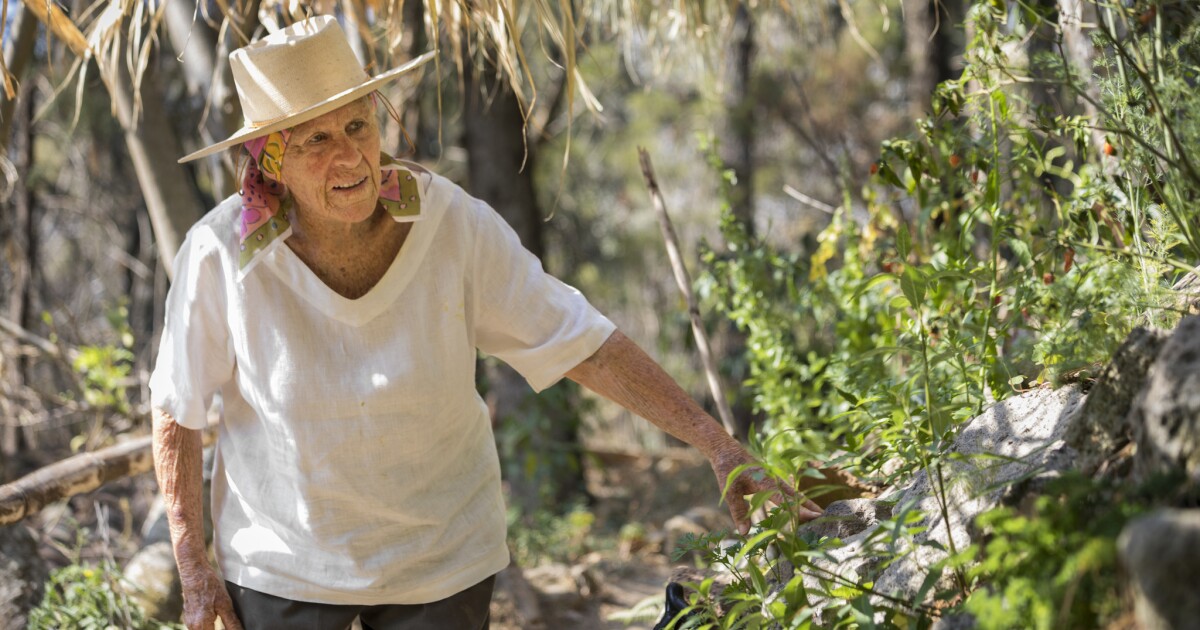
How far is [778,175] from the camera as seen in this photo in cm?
1448

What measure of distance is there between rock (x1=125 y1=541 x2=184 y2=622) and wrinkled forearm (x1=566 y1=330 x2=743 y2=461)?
6.08 ft

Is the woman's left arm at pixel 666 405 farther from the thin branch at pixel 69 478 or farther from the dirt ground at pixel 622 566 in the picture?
the thin branch at pixel 69 478

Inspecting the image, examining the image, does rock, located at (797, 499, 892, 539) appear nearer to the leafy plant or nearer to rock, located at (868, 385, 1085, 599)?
rock, located at (868, 385, 1085, 599)

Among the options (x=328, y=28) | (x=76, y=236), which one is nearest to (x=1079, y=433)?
(x=328, y=28)

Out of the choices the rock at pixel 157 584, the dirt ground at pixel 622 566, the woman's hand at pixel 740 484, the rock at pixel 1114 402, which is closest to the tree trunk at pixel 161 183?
the rock at pixel 157 584

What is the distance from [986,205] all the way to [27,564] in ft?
9.66

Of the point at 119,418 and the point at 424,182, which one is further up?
the point at 424,182

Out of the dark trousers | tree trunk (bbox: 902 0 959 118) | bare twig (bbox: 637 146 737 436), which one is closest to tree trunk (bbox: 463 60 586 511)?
tree trunk (bbox: 902 0 959 118)

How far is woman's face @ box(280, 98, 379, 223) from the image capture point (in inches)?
85.7

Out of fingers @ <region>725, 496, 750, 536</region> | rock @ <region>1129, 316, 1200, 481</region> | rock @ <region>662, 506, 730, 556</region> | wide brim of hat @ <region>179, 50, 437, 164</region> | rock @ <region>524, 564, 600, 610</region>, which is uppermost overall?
wide brim of hat @ <region>179, 50, 437, 164</region>

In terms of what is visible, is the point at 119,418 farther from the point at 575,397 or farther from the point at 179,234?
the point at 575,397

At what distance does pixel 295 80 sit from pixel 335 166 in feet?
0.64

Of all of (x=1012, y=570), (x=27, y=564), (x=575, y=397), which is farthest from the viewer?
(x=575, y=397)

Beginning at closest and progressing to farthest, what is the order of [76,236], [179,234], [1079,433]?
[1079,433] < [179,234] < [76,236]
